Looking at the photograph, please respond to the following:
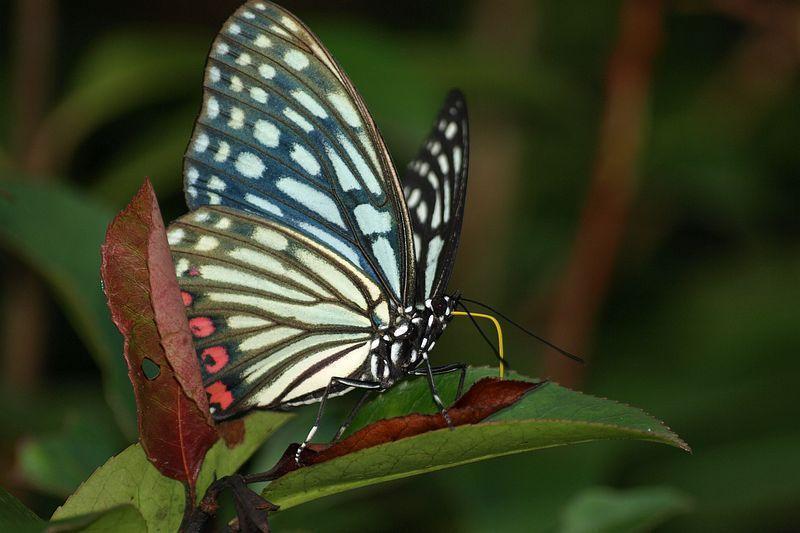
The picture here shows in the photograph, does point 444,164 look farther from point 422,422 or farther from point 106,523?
point 106,523

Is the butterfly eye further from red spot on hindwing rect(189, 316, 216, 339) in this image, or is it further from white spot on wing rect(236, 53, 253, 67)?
white spot on wing rect(236, 53, 253, 67)

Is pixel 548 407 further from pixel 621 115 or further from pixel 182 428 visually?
pixel 621 115

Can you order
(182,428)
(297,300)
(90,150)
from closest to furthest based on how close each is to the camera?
(182,428)
(297,300)
(90,150)

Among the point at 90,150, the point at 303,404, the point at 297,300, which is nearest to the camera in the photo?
the point at 303,404

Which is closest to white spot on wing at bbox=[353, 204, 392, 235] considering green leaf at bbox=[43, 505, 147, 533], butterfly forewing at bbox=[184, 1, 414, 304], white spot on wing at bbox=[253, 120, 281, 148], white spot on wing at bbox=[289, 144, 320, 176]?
butterfly forewing at bbox=[184, 1, 414, 304]

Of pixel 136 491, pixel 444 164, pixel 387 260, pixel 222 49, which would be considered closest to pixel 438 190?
pixel 444 164

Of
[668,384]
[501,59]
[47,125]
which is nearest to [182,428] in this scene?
[47,125]

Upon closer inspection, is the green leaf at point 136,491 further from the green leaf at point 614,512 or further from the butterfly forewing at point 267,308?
the green leaf at point 614,512

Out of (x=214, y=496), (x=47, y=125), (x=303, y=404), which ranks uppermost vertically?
(x=47, y=125)
